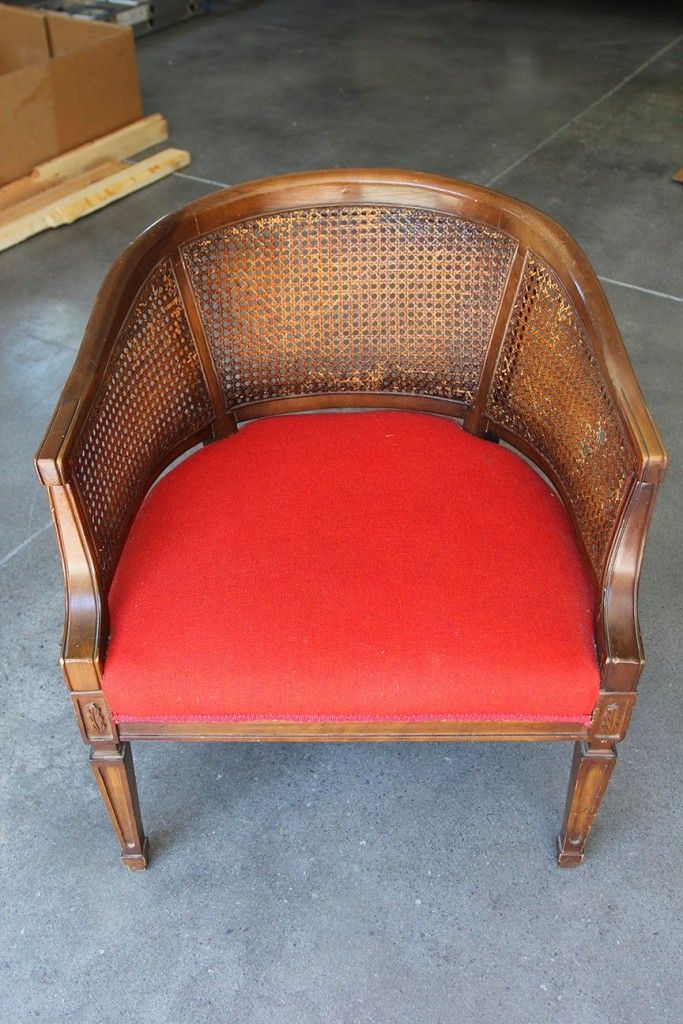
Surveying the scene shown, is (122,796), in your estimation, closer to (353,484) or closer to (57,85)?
(353,484)

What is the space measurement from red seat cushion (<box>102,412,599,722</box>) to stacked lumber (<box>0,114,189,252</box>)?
206 centimetres

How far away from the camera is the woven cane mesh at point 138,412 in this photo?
1.21 metres

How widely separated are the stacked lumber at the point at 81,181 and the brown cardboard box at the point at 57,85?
0.04 metres

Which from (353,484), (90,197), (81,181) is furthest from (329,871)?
(81,181)

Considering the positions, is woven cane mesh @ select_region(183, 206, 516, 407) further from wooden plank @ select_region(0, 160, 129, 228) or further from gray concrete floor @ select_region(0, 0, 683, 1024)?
wooden plank @ select_region(0, 160, 129, 228)

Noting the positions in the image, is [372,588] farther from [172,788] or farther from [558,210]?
[558,210]

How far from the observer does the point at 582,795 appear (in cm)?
130

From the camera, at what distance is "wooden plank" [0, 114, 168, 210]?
3.26 m

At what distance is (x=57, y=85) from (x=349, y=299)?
87.4 inches

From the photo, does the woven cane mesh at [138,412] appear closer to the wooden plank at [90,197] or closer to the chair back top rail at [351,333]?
the chair back top rail at [351,333]

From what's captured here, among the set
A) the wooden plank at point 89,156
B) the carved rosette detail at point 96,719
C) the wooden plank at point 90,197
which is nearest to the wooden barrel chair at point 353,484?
the carved rosette detail at point 96,719

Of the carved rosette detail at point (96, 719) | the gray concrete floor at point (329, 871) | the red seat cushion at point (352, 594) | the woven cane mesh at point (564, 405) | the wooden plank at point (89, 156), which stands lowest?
the gray concrete floor at point (329, 871)

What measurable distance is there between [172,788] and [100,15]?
3908 millimetres

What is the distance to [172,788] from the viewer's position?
1533 mm
